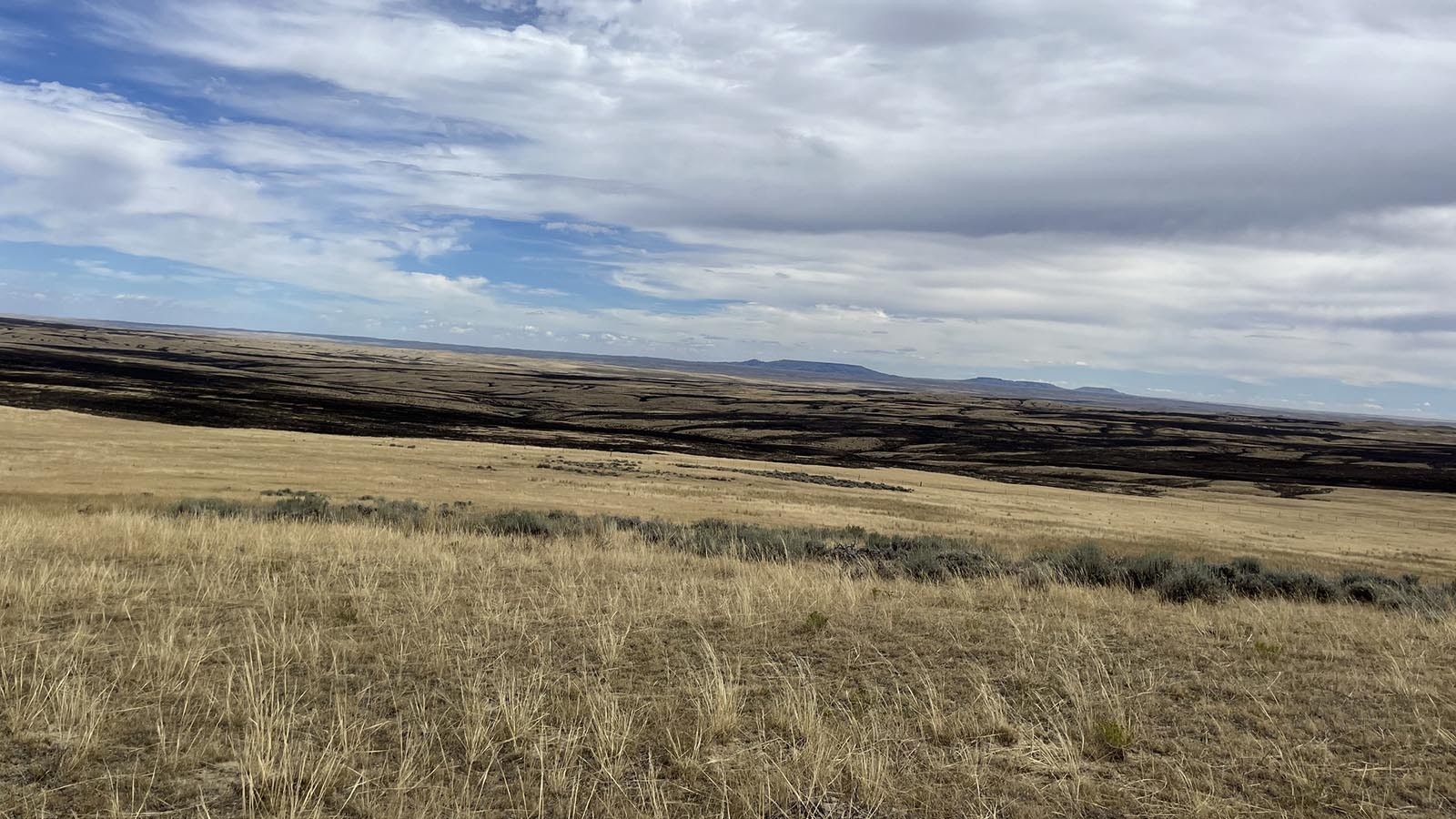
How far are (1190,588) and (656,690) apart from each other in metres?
9.87

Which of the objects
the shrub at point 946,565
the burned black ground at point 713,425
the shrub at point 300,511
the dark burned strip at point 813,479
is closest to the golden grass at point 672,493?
the dark burned strip at point 813,479

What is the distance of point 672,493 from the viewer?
129 feet

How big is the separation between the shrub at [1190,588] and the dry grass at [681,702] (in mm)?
1761

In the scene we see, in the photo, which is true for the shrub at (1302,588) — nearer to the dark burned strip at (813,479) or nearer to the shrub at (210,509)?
the shrub at (210,509)

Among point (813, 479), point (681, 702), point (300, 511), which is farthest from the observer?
point (813, 479)

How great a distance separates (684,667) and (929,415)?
151 metres

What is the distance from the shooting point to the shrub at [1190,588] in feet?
40.2

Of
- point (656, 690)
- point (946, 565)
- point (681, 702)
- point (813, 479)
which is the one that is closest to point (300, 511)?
point (946, 565)

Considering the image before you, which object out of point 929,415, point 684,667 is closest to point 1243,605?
point 684,667

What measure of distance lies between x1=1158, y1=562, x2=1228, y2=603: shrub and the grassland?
0.67 metres

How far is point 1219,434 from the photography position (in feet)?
468

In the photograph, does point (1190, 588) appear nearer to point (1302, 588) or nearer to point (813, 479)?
point (1302, 588)

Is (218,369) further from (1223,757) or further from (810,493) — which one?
(1223,757)

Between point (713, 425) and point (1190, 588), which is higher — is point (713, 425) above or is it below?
below
